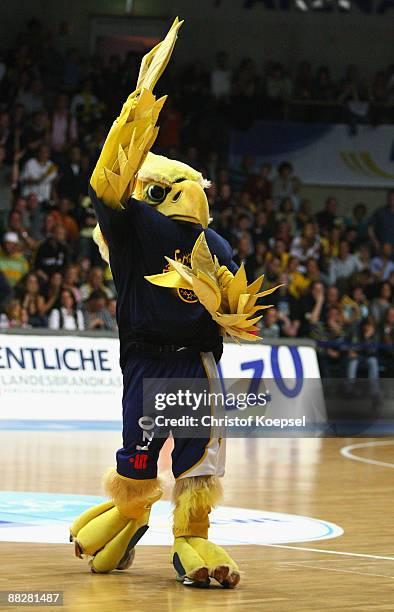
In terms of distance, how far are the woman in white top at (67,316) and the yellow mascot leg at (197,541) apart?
9.84m

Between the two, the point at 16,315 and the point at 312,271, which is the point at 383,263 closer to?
the point at 312,271

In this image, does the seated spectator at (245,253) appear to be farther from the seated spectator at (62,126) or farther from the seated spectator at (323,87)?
the seated spectator at (323,87)

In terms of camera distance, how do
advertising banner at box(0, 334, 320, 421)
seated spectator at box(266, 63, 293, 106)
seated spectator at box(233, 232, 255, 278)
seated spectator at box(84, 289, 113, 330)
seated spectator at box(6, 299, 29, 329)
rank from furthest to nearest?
seated spectator at box(266, 63, 293, 106), seated spectator at box(233, 232, 255, 278), seated spectator at box(84, 289, 113, 330), seated spectator at box(6, 299, 29, 329), advertising banner at box(0, 334, 320, 421)

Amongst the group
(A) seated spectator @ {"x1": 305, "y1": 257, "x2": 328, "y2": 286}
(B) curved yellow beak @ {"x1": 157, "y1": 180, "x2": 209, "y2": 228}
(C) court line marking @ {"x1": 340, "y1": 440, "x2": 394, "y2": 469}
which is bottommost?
(C) court line marking @ {"x1": 340, "y1": 440, "x2": 394, "y2": 469}

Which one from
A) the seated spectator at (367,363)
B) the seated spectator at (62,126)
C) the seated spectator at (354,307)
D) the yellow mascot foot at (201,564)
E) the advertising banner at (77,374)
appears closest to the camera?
the yellow mascot foot at (201,564)

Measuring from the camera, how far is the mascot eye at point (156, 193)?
6.51m

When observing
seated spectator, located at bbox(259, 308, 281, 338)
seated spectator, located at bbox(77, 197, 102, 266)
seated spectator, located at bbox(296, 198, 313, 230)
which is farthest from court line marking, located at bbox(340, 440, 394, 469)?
seated spectator, located at bbox(296, 198, 313, 230)

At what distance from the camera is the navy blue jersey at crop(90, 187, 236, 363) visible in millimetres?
6184

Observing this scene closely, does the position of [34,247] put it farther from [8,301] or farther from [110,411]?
[110,411]

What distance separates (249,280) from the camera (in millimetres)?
17984

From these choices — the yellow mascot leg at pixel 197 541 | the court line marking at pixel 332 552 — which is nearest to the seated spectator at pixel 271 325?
the court line marking at pixel 332 552

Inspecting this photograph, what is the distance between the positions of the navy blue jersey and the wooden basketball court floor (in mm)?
892

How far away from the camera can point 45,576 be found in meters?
5.92

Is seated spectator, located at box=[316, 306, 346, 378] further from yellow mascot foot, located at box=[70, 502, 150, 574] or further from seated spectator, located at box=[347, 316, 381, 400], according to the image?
yellow mascot foot, located at box=[70, 502, 150, 574]
